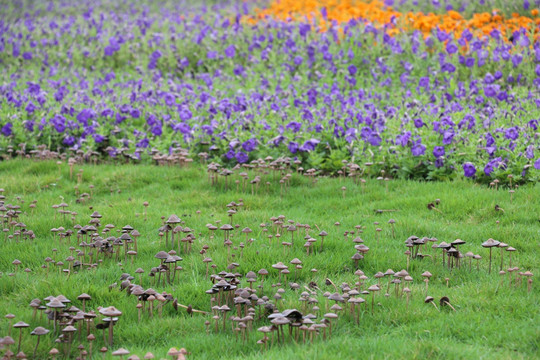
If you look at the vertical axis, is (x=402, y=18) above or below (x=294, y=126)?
above

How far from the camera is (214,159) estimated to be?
10023mm

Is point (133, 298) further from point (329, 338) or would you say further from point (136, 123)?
point (136, 123)

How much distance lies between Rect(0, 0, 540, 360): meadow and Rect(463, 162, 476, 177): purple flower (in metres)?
0.02

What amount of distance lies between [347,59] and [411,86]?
2.16m

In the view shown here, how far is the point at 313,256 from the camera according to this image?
644 centimetres

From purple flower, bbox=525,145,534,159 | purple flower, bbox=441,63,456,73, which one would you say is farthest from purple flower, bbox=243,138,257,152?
purple flower, bbox=441,63,456,73

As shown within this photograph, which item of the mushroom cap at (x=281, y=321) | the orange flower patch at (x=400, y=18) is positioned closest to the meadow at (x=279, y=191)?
the mushroom cap at (x=281, y=321)

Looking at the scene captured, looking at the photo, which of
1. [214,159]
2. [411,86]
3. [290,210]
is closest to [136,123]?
[214,159]

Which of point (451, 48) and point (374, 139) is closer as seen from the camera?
point (374, 139)

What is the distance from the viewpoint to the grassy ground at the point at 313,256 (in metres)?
4.82

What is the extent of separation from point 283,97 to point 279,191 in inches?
164

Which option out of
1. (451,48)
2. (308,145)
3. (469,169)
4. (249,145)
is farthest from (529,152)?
(451,48)

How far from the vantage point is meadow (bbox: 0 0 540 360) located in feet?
16.4

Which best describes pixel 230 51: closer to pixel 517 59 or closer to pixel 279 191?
pixel 517 59
